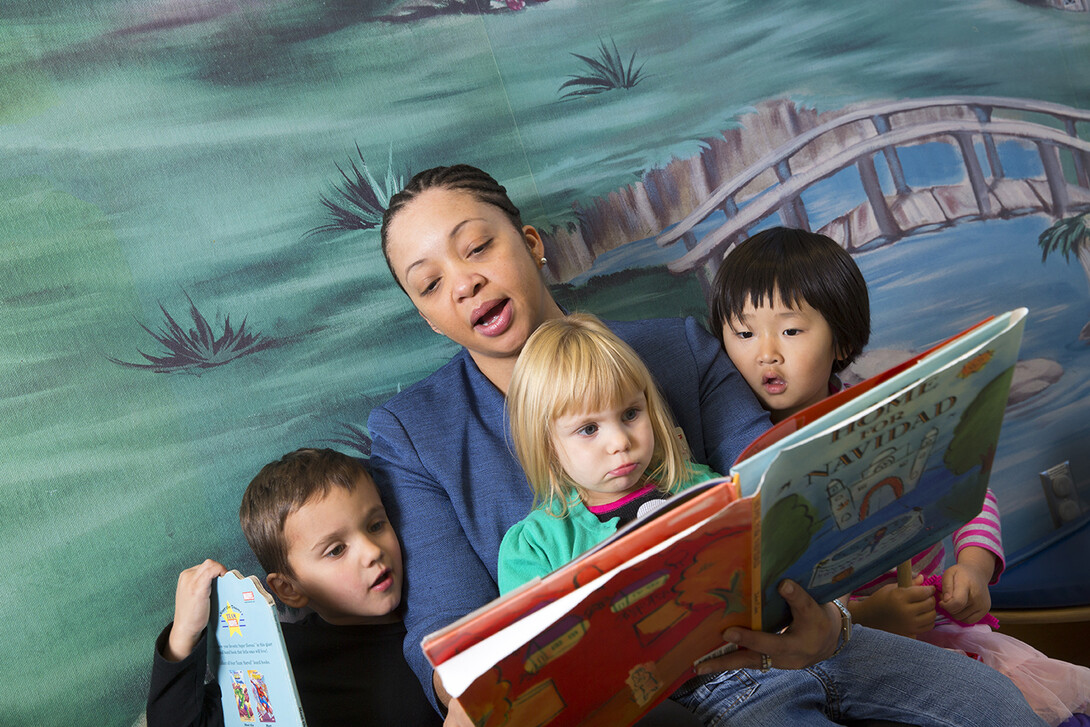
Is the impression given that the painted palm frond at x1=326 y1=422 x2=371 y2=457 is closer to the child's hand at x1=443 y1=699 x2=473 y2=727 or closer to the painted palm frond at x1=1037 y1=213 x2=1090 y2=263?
the child's hand at x1=443 y1=699 x2=473 y2=727

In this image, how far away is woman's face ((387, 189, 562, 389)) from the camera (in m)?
1.51

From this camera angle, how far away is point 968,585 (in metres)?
1.57

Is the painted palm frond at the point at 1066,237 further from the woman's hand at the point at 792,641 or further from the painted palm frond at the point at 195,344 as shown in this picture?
the painted palm frond at the point at 195,344

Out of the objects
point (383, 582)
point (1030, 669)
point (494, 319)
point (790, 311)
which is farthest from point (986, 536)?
point (383, 582)

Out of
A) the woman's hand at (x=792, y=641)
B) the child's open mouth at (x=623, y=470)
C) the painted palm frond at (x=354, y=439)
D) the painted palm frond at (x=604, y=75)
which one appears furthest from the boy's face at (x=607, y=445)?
the painted palm frond at (x=604, y=75)

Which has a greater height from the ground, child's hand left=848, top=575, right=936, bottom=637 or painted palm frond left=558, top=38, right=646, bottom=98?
painted palm frond left=558, top=38, right=646, bottom=98

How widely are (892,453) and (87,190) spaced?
4.64ft

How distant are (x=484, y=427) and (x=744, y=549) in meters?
0.72

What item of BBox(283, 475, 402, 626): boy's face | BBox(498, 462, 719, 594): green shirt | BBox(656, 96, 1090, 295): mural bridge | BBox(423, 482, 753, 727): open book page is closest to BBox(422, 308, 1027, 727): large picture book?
BBox(423, 482, 753, 727): open book page

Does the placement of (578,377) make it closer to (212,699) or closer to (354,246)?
(354,246)

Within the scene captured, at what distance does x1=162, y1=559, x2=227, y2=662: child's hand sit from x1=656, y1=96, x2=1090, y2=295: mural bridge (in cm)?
133

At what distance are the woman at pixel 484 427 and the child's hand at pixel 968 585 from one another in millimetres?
162

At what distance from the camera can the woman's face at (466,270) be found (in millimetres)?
1512

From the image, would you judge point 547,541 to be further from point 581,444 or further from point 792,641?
point 792,641
